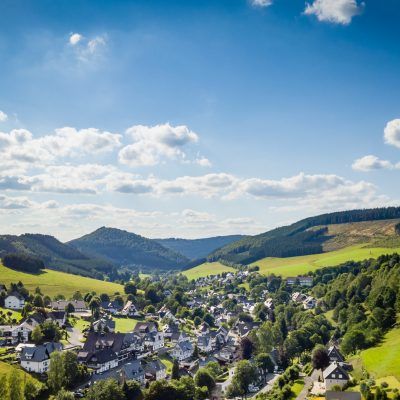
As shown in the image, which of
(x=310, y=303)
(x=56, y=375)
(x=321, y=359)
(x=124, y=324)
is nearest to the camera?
(x=56, y=375)

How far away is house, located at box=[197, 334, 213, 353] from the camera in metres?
110

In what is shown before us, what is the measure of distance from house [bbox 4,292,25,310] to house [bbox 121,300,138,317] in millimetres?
29258

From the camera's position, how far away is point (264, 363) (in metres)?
85.2

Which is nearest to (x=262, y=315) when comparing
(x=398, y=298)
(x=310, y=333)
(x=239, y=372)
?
(x=310, y=333)

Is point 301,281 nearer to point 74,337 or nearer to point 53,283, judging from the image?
point 53,283

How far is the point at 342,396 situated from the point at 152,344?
184 feet

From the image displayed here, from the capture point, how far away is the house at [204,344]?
109875 millimetres

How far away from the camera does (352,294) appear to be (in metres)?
124

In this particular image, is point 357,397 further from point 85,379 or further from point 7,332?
point 7,332

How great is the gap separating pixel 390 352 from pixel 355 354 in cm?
1086

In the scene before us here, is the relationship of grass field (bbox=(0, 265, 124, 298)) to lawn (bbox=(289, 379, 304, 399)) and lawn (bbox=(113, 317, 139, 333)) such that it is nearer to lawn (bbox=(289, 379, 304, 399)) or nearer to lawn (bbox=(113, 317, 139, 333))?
lawn (bbox=(113, 317, 139, 333))

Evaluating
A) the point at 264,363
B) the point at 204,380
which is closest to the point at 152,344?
the point at 264,363

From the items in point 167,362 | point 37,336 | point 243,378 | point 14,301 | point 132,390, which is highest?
point 14,301

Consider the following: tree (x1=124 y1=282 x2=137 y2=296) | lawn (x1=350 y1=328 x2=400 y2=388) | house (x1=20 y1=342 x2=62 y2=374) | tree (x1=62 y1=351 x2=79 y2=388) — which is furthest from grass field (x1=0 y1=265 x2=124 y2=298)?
lawn (x1=350 y1=328 x2=400 y2=388)
